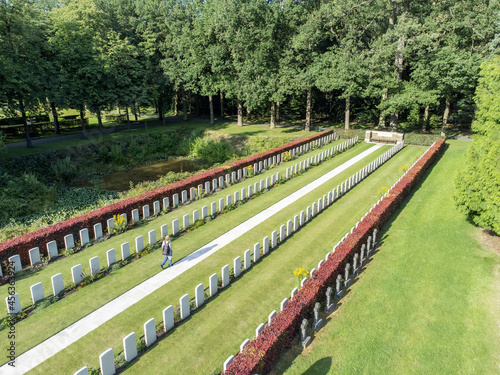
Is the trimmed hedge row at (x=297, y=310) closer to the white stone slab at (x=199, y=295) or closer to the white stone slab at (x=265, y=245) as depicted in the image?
the white stone slab at (x=199, y=295)

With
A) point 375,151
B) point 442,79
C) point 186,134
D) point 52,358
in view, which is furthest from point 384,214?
point 186,134

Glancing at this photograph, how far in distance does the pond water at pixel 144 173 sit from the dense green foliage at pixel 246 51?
935 centimetres

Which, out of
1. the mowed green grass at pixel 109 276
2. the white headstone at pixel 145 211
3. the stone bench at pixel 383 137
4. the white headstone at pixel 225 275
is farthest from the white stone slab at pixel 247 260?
the stone bench at pixel 383 137

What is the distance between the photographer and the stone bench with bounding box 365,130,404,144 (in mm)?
35688

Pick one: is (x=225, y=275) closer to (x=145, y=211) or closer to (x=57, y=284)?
(x=57, y=284)

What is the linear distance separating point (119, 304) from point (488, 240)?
53.4ft

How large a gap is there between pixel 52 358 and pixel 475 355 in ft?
37.6

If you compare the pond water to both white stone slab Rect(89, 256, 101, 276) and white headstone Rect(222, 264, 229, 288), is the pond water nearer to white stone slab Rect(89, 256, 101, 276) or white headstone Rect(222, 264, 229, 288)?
white stone slab Rect(89, 256, 101, 276)

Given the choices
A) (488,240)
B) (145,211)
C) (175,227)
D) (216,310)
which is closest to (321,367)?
(216,310)

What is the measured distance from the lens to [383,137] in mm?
36406

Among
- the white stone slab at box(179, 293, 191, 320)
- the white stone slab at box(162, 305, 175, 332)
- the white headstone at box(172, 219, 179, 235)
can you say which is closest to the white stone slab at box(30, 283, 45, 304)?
the white stone slab at box(162, 305, 175, 332)

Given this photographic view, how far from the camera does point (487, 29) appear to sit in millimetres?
32406

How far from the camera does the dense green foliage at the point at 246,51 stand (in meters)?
32.2

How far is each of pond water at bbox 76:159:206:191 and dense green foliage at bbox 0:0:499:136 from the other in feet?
30.7
